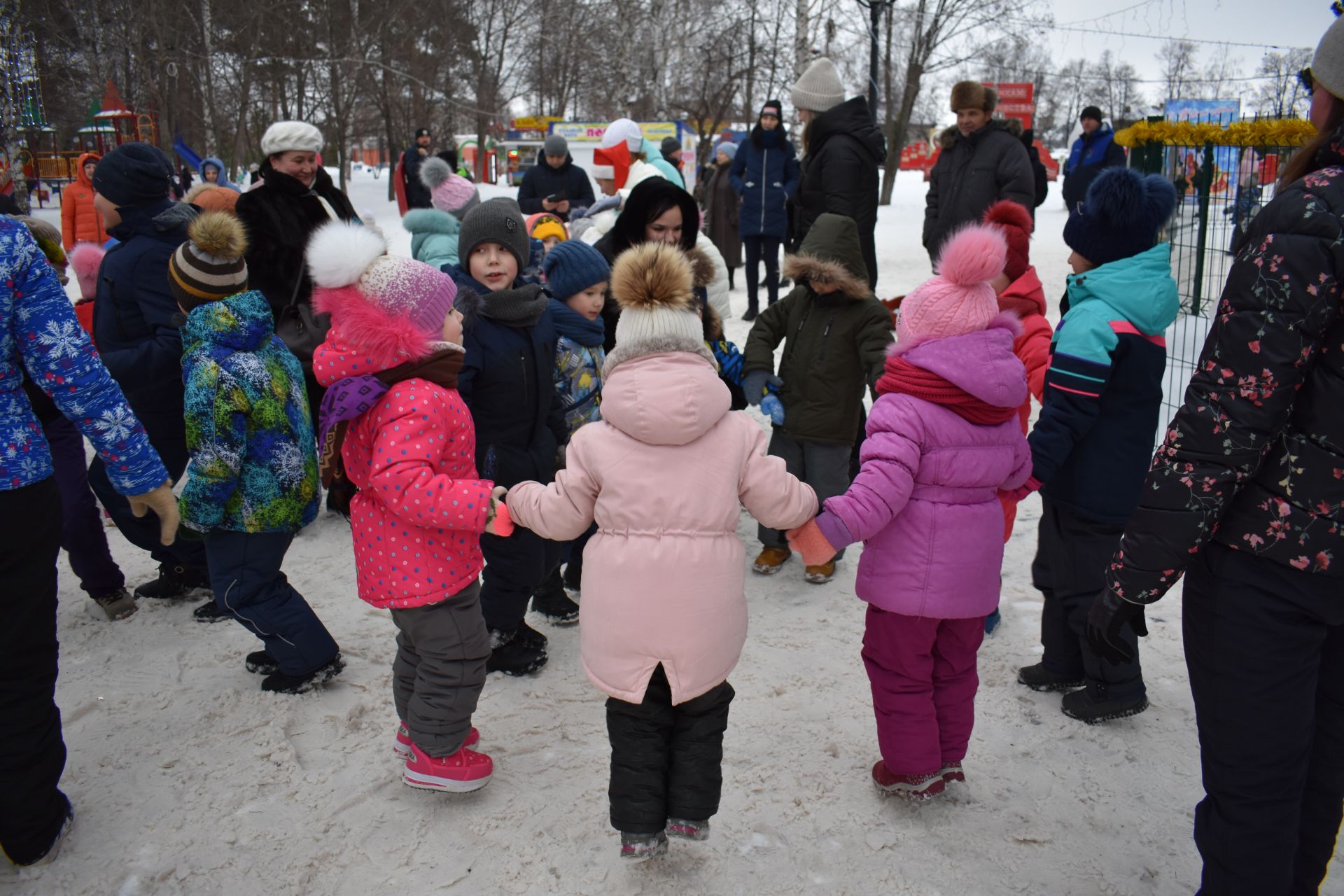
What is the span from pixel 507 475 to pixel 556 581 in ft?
3.04

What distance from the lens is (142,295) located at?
386 cm

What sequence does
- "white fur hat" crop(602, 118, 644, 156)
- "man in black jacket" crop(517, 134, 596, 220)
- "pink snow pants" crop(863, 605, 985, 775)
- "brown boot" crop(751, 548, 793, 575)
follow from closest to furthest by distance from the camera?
1. "pink snow pants" crop(863, 605, 985, 775)
2. "brown boot" crop(751, 548, 793, 575)
3. "white fur hat" crop(602, 118, 644, 156)
4. "man in black jacket" crop(517, 134, 596, 220)

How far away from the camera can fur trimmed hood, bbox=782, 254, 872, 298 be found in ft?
13.4

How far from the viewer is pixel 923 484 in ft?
8.79

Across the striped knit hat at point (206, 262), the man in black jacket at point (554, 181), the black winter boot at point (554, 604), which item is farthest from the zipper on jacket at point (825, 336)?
the man in black jacket at point (554, 181)

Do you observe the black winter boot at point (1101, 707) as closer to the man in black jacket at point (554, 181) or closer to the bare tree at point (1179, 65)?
the man in black jacket at point (554, 181)

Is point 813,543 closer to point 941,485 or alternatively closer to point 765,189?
point 941,485

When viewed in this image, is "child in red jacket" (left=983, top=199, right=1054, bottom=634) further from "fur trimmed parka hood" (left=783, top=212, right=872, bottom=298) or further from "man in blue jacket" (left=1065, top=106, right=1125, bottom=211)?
"man in blue jacket" (left=1065, top=106, right=1125, bottom=211)

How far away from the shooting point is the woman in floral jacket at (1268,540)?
5.67ft

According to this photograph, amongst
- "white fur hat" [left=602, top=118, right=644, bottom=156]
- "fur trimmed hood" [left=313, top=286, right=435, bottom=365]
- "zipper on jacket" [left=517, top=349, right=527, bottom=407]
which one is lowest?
"zipper on jacket" [left=517, top=349, right=527, bottom=407]

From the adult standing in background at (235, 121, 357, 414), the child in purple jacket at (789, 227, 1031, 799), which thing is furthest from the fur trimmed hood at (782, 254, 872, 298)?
the adult standing in background at (235, 121, 357, 414)

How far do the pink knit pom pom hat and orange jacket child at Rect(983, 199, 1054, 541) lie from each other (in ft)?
3.42

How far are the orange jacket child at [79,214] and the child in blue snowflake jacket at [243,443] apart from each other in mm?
7631

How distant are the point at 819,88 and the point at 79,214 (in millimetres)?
7878
